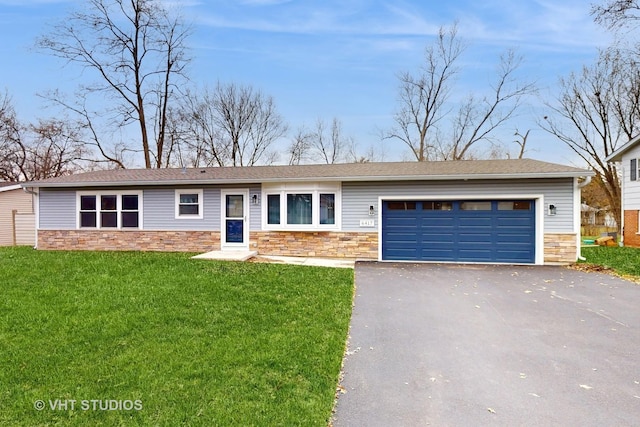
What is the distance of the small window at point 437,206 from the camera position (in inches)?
421

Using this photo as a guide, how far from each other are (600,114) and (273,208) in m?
A: 22.9

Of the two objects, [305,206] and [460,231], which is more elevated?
[305,206]

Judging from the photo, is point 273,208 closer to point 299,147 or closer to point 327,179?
point 327,179

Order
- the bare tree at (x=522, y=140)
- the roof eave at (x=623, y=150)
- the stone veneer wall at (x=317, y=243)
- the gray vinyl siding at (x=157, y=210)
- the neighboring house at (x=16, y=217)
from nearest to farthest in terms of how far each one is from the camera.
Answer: the stone veneer wall at (x=317, y=243)
the gray vinyl siding at (x=157, y=210)
the roof eave at (x=623, y=150)
the neighboring house at (x=16, y=217)
the bare tree at (x=522, y=140)

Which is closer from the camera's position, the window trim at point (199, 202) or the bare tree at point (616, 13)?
the window trim at point (199, 202)

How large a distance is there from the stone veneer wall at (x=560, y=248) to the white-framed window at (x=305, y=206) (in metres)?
5.90

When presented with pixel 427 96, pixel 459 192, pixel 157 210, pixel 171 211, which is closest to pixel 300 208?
pixel 171 211

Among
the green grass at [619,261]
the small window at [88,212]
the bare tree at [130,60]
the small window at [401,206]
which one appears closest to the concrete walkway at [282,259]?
the small window at [401,206]

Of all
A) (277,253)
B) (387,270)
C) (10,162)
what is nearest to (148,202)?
(277,253)

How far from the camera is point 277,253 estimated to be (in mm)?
11406

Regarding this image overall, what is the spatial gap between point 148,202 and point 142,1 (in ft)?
55.6

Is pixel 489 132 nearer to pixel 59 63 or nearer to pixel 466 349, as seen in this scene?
pixel 466 349

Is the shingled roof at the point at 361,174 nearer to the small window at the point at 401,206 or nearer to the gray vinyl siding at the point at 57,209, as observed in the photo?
the gray vinyl siding at the point at 57,209

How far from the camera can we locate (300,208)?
11.3 meters
